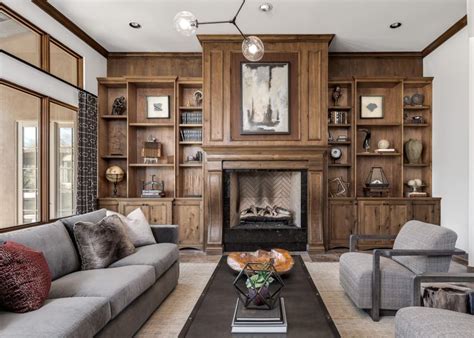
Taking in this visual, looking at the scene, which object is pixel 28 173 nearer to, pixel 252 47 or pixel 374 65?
pixel 252 47

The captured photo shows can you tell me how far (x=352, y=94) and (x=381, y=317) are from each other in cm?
382

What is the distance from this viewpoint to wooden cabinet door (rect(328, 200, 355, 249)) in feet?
17.6

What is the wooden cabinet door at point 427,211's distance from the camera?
17.4 ft

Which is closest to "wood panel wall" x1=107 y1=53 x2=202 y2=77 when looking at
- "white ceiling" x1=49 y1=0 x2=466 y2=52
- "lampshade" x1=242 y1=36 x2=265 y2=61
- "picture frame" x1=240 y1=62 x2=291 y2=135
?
"white ceiling" x1=49 y1=0 x2=466 y2=52

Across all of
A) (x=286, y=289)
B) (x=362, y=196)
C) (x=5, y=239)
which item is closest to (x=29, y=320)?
(x=5, y=239)

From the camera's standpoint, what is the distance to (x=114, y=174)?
18.6 ft

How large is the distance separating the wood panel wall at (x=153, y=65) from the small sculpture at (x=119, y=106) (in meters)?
0.53

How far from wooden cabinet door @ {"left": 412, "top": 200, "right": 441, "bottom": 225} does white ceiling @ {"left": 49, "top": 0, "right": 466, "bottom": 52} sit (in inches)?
103

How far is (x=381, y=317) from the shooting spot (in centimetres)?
279

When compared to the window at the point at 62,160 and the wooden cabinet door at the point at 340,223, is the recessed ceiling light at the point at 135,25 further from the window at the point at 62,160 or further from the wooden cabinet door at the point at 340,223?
the wooden cabinet door at the point at 340,223

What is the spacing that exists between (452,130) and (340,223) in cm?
219

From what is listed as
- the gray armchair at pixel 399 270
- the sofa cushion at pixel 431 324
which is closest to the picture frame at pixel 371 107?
the gray armchair at pixel 399 270

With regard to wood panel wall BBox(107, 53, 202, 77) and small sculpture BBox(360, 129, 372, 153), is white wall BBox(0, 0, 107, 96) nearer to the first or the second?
wood panel wall BBox(107, 53, 202, 77)

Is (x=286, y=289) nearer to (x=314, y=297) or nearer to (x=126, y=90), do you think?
(x=314, y=297)
